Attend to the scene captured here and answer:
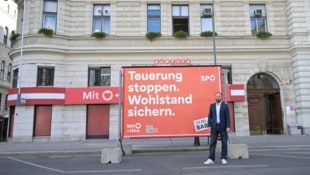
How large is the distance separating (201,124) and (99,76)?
10.9 meters

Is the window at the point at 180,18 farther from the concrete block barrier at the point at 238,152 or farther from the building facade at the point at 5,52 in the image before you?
the building facade at the point at 5,52

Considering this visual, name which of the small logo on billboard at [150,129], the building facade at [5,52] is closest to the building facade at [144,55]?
the small logo on billboard at [150,129]

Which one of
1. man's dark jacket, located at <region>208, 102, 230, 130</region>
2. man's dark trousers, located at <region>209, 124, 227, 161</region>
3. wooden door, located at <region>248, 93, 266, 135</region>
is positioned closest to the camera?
man's dark trousers, located at <region>209, 124, 227, 161</region>

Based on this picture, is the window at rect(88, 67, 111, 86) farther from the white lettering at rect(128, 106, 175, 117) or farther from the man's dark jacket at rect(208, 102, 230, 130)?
the man's dark jacket at rect(208, 102, 230, 130)

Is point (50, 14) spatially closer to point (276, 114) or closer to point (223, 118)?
point (223, 118)

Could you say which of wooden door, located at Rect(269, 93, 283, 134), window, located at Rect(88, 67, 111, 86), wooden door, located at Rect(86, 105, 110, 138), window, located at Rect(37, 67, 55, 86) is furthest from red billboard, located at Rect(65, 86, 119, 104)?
wooden door, located at Rect(269, 93, 283, 134)

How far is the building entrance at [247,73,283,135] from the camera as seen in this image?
69.2 ft

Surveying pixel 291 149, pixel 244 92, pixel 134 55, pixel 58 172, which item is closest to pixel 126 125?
pixel 58 172

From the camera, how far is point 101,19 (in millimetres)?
21766

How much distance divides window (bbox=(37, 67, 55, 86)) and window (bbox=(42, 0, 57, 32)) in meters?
2.97

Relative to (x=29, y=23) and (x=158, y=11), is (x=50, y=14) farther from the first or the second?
(x=158, y=11)

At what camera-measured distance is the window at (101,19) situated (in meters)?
21.7

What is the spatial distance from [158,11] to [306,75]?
1124cm

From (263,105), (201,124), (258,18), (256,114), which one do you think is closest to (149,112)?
(201,124)
